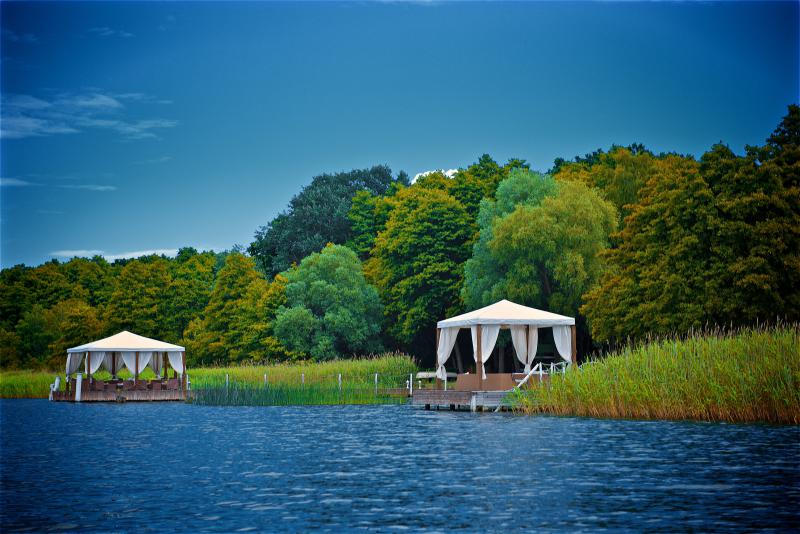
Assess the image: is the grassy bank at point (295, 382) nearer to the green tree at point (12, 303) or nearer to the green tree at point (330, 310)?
the green tree at point (330, 310)

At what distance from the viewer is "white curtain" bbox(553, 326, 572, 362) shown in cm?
3781

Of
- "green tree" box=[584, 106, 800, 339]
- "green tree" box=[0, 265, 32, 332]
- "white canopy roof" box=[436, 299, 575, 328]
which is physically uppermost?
"green tree" box=[0, 265, 32, 332]

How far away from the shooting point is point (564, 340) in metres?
38.1

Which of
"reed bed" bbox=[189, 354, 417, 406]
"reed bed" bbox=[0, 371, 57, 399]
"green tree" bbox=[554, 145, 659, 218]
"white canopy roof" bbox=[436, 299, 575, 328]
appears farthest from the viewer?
"reed bed" bbox=[0, 371, 57, 399]

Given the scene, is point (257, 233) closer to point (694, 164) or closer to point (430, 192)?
point (430, 192)

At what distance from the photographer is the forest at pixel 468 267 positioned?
37500 mm

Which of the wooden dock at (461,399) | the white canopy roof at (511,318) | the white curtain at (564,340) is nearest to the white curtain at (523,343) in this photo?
the white canopy roof at (511,318)

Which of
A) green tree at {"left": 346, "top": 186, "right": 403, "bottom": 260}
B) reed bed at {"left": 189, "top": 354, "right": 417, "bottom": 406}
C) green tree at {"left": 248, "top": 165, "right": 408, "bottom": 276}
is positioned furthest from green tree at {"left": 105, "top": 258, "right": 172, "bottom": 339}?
reed bed at {"left": 189, "top": 354, "right": 417, "bottom": 406}

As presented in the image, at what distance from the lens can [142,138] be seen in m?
71.6

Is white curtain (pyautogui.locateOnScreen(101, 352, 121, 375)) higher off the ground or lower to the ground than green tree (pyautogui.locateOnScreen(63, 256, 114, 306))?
lower

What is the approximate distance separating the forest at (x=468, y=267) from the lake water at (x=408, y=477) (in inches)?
473

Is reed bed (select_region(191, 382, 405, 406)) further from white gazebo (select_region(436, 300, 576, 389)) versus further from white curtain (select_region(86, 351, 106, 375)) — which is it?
white gazebo (select_region(436, 300, 576, 389))

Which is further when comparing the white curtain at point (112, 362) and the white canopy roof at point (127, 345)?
the white curtain at point (112, 362)

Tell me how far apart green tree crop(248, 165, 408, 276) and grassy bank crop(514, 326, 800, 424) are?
2143 inches
